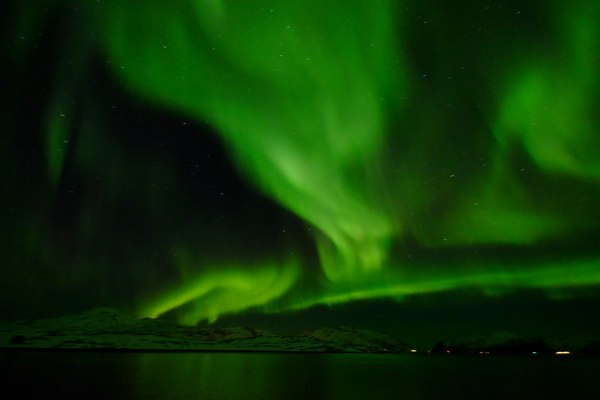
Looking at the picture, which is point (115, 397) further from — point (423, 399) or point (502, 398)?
point (502, 398)

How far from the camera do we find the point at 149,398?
29.0 metres

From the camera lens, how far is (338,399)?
30000 mm

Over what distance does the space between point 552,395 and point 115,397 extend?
31.3 m

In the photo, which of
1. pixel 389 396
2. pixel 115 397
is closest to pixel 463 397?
pixel 389 396

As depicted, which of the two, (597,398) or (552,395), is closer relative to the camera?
(597,398)

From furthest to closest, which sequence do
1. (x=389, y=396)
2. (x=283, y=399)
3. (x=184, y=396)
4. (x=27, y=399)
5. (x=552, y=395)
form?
(x=552, y=395), (x=389, y=396), (x=184, y=396), (x=283, y=399), (x=27, y=399)

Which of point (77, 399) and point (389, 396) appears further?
point (389, 396)

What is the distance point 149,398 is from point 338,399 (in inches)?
449

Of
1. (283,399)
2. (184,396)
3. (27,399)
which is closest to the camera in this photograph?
(27,399)

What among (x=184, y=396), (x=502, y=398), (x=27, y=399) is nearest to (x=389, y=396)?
(x=502, y=398)

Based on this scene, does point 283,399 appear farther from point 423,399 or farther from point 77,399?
point 77,399

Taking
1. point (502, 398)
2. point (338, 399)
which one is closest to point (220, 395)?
point (338, 399)

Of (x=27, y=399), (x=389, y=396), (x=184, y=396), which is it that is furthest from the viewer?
(x=389, y=396)

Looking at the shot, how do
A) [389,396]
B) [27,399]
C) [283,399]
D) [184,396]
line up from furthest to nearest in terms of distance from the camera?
[389,396] < [184,396] < [283,399] < [27,399]
